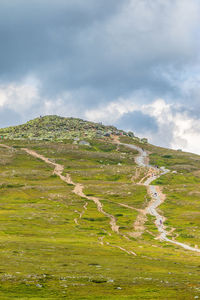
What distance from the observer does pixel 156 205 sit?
14975 centimetres

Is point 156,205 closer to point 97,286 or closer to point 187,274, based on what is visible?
point 187,274

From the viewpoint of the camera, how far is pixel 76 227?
97.6 m

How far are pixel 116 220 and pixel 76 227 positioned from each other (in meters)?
23.9

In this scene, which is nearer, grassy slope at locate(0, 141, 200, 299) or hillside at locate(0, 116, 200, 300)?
grassy slope at locate(0, 141, 200, 299)

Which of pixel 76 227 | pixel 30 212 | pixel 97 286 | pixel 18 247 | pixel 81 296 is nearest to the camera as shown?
pixel 81 296

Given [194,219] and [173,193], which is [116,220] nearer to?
[194,219]

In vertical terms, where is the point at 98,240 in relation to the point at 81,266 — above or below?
below

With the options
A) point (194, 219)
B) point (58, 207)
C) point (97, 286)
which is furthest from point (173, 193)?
point (97, 286)

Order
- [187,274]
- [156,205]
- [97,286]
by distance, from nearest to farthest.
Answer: [97,286], [187,274], [156,205]

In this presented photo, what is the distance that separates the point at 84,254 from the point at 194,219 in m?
74.7

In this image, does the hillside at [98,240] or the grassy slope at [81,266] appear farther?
the hillside at [98,240]

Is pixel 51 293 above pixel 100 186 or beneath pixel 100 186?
beneath

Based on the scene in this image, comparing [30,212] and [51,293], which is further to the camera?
[30,212]

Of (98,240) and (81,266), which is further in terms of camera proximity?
(98,240)
